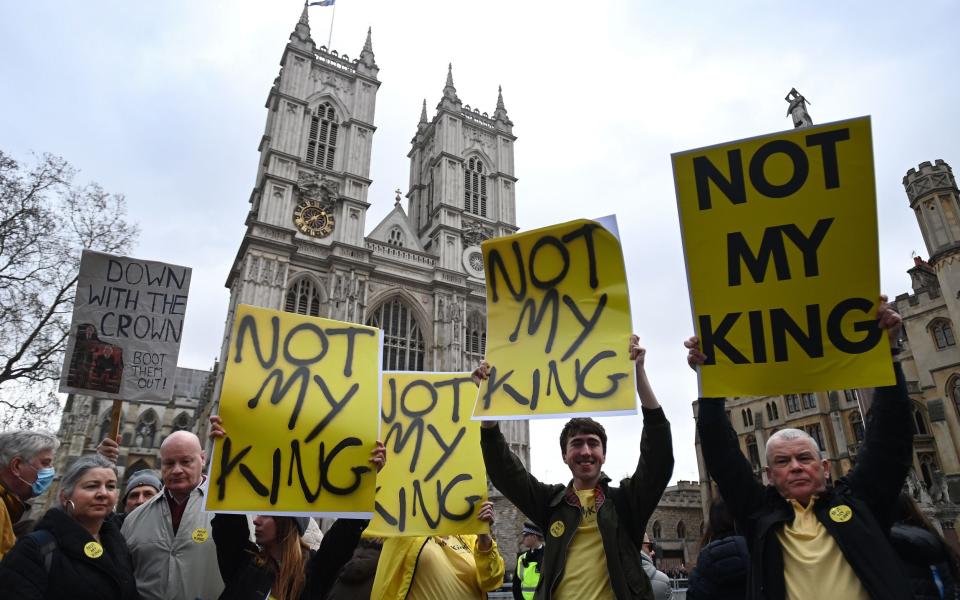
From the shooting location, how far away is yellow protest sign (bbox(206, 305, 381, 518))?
3.23 m

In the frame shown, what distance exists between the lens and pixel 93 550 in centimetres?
265

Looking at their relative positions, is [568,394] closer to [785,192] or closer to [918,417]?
[785,192]

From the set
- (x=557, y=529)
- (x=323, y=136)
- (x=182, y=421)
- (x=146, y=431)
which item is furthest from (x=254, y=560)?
(x=182, y=421)

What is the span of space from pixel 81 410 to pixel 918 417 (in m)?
52.4

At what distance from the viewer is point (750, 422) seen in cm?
3231

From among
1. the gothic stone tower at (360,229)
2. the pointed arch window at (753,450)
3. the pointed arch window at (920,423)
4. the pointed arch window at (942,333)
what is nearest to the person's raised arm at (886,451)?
the gothic stone tower at (360,229)

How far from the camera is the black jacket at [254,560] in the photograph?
3.08 m

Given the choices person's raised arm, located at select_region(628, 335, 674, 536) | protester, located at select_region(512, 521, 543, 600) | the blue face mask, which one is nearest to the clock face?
protester, located at select_region(512, 521, 543, 600)

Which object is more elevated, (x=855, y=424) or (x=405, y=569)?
(x=855, y=424)

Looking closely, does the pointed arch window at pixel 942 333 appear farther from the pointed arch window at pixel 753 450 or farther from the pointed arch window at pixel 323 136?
the pointed arch window at pixel 323 136

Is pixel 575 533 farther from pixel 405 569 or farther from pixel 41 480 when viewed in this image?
pixel 41 480

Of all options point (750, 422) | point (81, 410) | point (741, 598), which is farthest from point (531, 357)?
point (81, 410)

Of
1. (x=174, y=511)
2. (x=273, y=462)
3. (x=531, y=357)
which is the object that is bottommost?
(x=174, y=511)

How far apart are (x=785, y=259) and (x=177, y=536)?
3.78 meters
